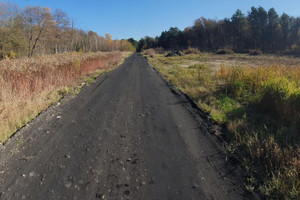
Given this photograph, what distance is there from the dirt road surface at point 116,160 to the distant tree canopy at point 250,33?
53.5 m

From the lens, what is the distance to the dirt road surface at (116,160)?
225 centimetres

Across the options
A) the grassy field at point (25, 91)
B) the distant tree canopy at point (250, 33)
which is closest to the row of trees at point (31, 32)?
the grassy field at point (25, 91)

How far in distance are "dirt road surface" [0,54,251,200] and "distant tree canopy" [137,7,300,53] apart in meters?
53.5

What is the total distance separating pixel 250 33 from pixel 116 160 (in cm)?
6980

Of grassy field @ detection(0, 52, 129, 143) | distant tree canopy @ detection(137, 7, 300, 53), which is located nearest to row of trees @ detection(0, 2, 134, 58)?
grassy field @ detection(0, 52, 129, 143)

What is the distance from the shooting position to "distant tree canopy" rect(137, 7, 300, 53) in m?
51.9

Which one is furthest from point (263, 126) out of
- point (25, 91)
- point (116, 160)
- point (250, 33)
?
point (250, 33)

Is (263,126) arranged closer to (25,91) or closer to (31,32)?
(25,91)

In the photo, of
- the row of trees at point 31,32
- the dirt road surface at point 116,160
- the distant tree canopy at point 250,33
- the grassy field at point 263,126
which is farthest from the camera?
the distant tree canopy at point 250,33

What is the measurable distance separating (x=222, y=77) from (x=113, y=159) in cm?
860

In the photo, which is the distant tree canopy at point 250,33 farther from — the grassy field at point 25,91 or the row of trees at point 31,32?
the grassy field at point 25,91

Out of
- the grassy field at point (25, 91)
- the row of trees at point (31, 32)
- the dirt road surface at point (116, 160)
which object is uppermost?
the row of trees at point (31, 32)

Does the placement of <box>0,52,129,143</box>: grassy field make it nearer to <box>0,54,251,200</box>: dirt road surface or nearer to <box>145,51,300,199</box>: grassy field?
<box>0,54,251,200</box>: dirt road surface

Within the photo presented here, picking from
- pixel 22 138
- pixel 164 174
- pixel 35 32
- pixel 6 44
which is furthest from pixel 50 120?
pixel 35 32
